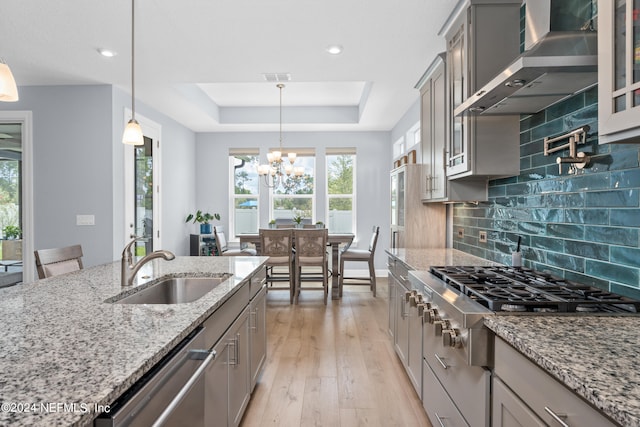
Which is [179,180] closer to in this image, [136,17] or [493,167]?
[136,17]

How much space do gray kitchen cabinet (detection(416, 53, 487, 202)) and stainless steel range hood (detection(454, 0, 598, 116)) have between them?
0.70 m

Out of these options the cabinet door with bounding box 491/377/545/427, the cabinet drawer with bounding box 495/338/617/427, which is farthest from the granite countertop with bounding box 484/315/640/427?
the cabinet door with bounding box 491/377/545/427

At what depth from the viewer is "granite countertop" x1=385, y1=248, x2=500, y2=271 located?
95.2 inches

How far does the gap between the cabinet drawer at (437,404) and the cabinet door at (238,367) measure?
1024 millimetres

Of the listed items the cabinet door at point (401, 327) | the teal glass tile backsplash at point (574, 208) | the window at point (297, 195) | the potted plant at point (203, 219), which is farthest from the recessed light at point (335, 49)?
the potted plant at point (203, 219)

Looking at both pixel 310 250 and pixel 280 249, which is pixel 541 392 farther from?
pixel 280 249

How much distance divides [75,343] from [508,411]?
1279 millimetres

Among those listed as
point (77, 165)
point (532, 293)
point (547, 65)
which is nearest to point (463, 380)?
point (532, 293)

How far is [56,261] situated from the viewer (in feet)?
7.34

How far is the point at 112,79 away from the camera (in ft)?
12.4

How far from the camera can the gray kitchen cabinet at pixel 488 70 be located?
2.16 meters

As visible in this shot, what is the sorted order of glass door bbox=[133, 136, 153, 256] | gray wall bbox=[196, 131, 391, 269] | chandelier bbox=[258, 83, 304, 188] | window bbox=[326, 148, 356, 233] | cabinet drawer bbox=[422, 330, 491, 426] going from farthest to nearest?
window bbox=[326, 148, 356, 233] < gray wall bbox=[196, 131, 391, 269] < chandelier bbox=[258, 83, 304, 188] < glass door bbox=[133, 136, 153, 256] < cabinet drawer bbox=[422, 330, 491, 426]

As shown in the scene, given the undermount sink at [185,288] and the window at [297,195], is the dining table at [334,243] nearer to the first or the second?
the window at [297,195]

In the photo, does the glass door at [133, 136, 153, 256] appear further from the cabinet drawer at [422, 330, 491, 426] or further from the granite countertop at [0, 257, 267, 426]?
the cabinet drawer at [422, 330, 491, 426]
